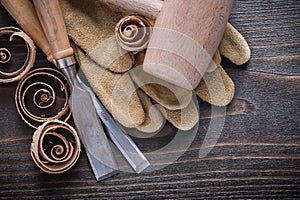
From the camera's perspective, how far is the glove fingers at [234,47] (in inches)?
32.4

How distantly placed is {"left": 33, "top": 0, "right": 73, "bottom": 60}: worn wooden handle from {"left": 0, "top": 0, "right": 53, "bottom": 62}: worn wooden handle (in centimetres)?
2

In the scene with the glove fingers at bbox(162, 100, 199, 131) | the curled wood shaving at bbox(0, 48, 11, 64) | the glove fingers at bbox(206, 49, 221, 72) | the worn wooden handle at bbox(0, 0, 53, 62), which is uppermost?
the glove fingers at bbox(206, 49, 221, 72)

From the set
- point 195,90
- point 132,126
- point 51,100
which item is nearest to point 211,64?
point 195,90

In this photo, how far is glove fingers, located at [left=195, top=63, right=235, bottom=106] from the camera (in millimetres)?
833

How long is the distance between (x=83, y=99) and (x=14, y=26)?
7.0 inches

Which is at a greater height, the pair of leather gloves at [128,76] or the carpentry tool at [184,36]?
the carpentry tool at [184,36]

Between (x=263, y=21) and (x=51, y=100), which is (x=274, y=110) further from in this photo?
(x=51, y=100)

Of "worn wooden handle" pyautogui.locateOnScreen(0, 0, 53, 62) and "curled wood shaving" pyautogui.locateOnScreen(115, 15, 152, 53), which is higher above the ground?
"curled wood shaving" pyautogui.locateOnScreen(115, 15, 152, 53)

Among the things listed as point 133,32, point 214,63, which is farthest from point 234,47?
point 133,32

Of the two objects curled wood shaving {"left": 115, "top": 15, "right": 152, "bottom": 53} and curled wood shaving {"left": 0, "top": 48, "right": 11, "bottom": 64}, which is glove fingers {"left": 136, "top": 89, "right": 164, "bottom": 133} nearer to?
curled wood shaving {"left": 115, "top": 15, "right": 152, "bottom": 53}

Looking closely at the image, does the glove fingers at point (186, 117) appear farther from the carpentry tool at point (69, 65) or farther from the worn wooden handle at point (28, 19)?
the worn wooden handle at point (28, 19)

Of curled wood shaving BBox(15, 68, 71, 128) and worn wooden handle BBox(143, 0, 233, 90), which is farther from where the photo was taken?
curled wood shaving BBox(15, 68, 71, 128)

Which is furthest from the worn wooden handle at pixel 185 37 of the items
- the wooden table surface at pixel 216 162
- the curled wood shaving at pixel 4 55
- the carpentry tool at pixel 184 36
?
the curled wood shaving at pixel 4 55

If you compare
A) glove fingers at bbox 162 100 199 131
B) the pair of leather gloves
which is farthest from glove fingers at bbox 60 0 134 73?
glove fingers at bbox 162 100 199 131
